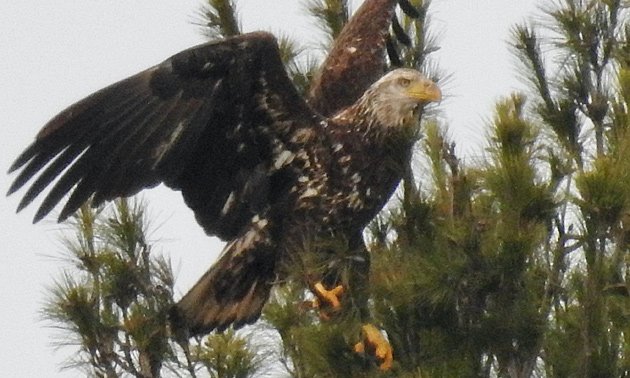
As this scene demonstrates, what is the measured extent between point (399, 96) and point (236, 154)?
70cm

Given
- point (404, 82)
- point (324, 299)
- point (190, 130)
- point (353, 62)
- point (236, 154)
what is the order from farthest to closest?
point (353, 62) < point (404, 82) < point (236, 154) < point (190, 130) < point (324, 299)

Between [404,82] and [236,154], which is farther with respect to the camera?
[404,82]

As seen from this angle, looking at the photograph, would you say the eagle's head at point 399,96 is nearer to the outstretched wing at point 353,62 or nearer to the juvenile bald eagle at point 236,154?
the juvenile bald eagle at point 236,154

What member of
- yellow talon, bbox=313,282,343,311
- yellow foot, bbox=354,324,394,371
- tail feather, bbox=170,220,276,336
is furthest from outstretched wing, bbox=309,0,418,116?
yellow foot, bbox=354,324,394,371

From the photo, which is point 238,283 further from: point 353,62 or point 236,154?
point 353,62

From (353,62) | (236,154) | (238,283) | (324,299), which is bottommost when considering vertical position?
(324,299)

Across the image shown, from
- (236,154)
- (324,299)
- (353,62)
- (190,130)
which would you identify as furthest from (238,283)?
(324,299)

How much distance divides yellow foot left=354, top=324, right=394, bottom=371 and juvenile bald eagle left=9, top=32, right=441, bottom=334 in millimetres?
1452

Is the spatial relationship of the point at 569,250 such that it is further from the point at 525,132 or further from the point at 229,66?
the point at 229,66

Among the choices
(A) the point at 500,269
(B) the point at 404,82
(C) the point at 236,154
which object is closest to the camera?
(A) the point at 500,269

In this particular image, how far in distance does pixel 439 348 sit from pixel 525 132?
2.11 feet

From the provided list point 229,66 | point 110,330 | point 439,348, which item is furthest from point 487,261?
point 229,66

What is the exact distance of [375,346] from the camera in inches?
172

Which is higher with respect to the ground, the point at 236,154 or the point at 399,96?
the point at 399,96
